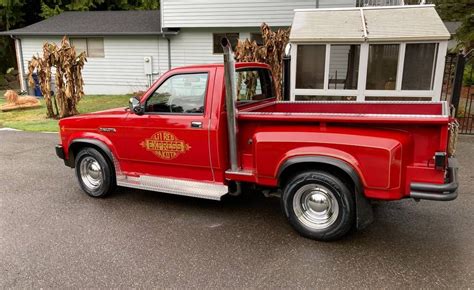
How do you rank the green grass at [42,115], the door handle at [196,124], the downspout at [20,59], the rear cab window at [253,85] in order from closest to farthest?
the door handle at [196,124]
the rear cab window at [253,85]
the green grass at [42,115]
the downspout at [20,59]

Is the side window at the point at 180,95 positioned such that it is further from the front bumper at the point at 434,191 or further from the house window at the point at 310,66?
the house window at the point at 310,66

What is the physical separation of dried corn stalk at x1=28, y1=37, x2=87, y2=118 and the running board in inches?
320

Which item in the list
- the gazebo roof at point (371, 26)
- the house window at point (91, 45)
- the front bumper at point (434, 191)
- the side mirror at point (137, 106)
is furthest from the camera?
the house window at point (91, 45)

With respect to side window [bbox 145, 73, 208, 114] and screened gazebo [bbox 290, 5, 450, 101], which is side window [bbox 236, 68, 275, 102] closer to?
side window [bbox 145, 73, 208, 114]

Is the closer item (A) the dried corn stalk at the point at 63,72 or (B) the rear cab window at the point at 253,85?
(B) the rear cab window at the point at 253,85

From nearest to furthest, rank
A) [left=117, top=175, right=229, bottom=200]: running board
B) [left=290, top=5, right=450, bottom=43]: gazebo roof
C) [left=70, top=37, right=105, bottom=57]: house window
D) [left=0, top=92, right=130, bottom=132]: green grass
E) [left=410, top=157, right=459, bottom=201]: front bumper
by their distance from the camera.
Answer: [left=410, top=157, right=459, bottom=201]: front bumper → [left=117, top=175, right=229, bottom=200]: running board → [left=290, top=5, right=450, bottom=43]: gazebo roof → [left=0, top=92, right=130, bottom=132]: green grass → [left=70, top=37, right=105, bottom=57]: house window

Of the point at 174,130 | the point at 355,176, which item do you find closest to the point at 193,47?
the point at 174,130

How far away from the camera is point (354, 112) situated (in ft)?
17.0

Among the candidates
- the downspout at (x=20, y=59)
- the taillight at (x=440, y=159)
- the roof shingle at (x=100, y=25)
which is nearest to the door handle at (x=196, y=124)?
the taillight at (x=440, y=159)

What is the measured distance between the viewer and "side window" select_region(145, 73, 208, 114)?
4484 millimetres

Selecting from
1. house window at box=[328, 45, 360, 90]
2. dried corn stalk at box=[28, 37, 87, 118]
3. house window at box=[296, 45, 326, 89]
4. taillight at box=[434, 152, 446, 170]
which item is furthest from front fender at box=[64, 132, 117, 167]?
dried corn stalk at box=[28, 37, 87, 118]

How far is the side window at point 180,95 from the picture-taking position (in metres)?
4.48

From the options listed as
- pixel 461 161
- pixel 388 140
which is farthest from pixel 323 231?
pixel 461 161

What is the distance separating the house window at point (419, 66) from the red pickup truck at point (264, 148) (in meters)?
4.75
